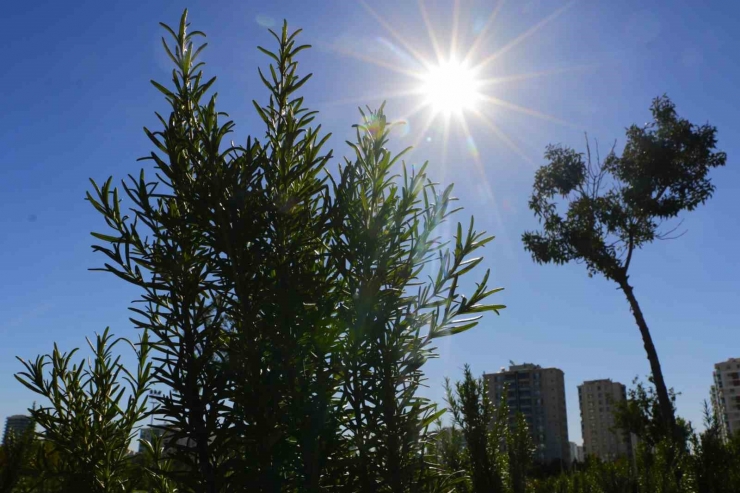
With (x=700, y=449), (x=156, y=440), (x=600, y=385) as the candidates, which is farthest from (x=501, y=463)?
(x=600, y=385)

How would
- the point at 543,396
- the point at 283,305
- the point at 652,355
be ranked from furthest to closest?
the point at 543,396, the point at 652,355, the point at 283,305

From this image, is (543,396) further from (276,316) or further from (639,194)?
(276,316)

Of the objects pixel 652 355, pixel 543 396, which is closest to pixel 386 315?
pixel 652 355

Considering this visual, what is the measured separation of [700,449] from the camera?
399 inches

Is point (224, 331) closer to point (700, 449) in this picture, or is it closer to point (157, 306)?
point (157, 306)

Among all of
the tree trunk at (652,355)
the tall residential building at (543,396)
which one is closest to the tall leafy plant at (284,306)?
the tree trunk at (652,355)

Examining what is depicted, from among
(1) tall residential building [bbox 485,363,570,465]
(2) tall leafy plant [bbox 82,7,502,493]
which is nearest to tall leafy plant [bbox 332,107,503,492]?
(2) tall leafy plant [bbox 82,7,502,493]

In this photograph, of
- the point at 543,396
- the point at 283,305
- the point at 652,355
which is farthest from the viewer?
the point at 543,396

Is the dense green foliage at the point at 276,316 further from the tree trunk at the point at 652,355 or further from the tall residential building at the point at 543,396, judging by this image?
the tall residential building at the point at 543,396

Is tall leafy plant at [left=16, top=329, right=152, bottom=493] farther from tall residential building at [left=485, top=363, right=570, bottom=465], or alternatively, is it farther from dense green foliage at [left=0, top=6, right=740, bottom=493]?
tall residential building at [left=485, top=363, right=570, bottom=465]

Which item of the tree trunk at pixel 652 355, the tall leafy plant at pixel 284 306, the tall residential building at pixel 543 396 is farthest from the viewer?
the tall residential building at pixel 543 396

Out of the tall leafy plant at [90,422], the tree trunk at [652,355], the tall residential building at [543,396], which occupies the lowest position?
the tall leafy plant at [90,422]

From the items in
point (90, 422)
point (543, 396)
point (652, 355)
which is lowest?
point (90, 422)

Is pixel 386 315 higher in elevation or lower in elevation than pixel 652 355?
lower
